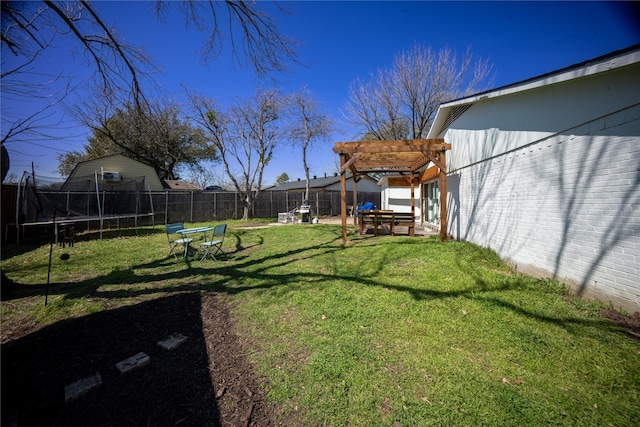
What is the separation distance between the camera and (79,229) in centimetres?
1145

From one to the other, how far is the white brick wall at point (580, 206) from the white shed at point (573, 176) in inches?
0.4

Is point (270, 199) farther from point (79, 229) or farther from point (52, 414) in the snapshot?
point (52, 414)

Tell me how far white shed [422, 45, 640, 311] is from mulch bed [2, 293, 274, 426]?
4.08 meters

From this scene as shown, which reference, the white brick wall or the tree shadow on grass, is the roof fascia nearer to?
the white brick wall

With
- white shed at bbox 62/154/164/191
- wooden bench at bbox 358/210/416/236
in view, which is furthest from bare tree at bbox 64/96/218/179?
wooden bench at bbox 358/210/416/236

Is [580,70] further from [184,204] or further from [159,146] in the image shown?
[159,146]

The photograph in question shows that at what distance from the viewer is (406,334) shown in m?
2.77

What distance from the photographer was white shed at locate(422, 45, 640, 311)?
278cm

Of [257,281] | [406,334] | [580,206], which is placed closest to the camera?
[406,334]

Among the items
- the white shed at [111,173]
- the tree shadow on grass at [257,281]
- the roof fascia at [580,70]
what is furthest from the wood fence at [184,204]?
the roof fascia at [580,70]

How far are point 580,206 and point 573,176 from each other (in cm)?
42

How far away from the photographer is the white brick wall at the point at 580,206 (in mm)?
2762

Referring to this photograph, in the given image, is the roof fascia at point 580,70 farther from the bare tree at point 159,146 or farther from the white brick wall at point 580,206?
the bare tree at point 159,146

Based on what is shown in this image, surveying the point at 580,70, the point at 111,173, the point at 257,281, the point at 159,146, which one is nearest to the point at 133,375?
the point at 257,281
